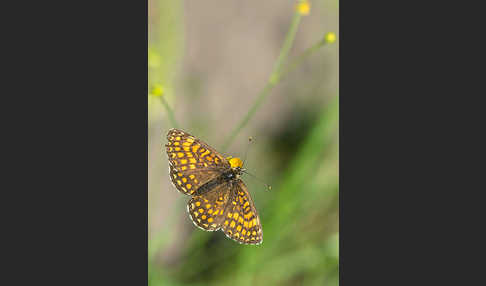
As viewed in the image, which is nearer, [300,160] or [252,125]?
[300,160]

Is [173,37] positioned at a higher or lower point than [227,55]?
lower

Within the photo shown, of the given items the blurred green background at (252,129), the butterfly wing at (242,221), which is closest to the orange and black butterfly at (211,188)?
the butterfly wing at (242,221)

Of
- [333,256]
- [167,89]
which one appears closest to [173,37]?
[167,89]

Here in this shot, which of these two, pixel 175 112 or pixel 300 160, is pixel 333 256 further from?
pixel 175 112

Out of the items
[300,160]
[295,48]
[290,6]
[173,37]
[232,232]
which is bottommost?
[232,232]

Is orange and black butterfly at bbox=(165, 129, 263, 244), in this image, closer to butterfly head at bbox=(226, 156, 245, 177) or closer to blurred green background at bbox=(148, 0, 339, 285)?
butterfly head at bbox=(226, 156, 245, 177)

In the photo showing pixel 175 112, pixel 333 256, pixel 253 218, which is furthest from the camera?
pixel 175 112

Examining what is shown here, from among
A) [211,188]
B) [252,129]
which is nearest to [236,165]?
[211,188]

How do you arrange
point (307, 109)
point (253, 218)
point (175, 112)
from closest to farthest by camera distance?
point (253, 218), point (175, 112), point (307, 109)

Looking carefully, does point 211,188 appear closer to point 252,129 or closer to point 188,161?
point 188,161
